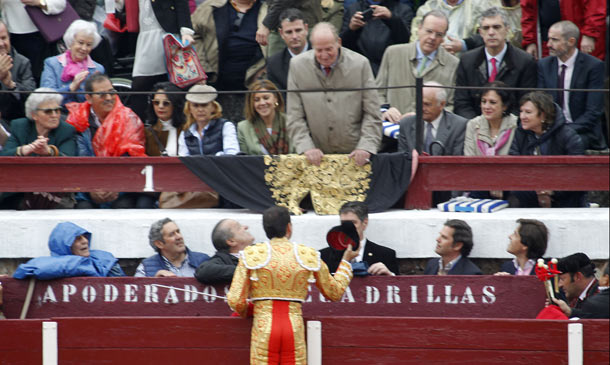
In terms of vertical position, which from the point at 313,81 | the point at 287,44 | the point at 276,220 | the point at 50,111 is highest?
the point at 287,44

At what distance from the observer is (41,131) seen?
8016 mm

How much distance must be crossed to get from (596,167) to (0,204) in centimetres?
431

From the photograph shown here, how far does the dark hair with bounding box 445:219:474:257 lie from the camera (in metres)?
7.12

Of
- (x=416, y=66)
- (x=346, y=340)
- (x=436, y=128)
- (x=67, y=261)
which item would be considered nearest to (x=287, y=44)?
(x=416, y=66)

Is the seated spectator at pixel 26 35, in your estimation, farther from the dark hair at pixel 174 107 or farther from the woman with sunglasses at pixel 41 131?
the dark hair at pixel 174 107

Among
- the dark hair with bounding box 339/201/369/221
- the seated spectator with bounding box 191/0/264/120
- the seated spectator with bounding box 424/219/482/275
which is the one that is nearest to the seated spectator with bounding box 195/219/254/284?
the dark hair with bounding box 339/201/369/221

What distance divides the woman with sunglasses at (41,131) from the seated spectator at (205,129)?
85cm

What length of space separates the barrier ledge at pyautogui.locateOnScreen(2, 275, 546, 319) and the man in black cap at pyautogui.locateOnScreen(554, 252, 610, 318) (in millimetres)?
193

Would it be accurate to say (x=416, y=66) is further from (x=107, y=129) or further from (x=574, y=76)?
(x=107, y=129)

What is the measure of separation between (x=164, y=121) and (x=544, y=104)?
8.88 feet

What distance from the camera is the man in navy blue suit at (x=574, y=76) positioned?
823cm

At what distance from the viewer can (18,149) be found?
315 inches

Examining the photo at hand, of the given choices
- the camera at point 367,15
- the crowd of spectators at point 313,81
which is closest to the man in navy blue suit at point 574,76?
the crowd of spectators at point 313,81

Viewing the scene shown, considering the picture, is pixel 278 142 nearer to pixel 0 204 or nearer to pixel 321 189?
pixel 321 189
